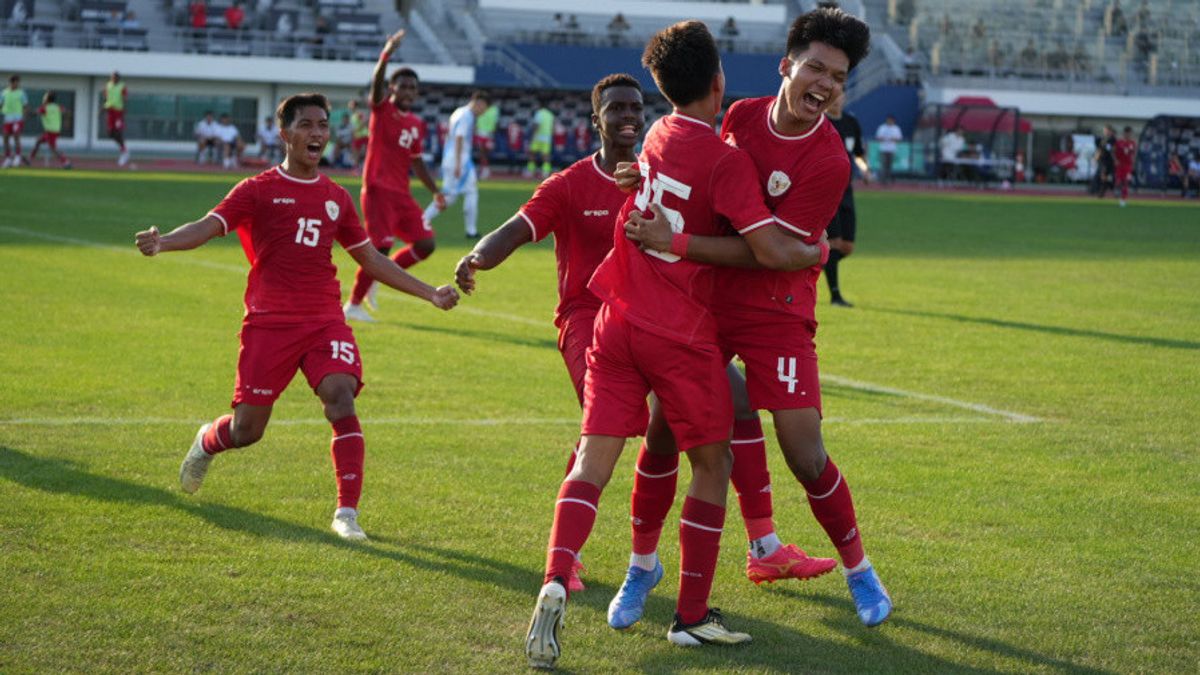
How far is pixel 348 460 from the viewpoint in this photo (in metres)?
6.54

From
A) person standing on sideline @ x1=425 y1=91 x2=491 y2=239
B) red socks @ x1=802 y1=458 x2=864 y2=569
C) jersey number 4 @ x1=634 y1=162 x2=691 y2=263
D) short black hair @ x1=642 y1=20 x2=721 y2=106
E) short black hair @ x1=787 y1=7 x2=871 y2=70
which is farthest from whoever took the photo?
person standing on sideline @ x1=425 y1=91 x2=491 y2=239

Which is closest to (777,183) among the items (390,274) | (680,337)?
(680,337)

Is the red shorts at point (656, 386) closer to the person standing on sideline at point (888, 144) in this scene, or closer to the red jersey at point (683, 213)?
the red jersey at point (683, 213)

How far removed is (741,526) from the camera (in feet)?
22.1

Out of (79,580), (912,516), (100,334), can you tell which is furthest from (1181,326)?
(79,580)

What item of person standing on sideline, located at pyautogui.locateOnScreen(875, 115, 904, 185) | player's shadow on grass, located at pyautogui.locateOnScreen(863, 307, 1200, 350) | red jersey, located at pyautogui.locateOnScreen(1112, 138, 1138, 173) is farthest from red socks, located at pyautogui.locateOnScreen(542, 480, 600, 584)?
person standing on sideline, located at pyautogui.locateOnScreen(875, 115, 904, 185)

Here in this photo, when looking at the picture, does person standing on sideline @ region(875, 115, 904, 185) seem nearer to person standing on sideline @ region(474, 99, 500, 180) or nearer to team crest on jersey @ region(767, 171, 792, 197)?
person standing on sideline @ region(474, 99, 500, 180)

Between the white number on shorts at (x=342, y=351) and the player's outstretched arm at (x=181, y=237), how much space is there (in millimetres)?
684

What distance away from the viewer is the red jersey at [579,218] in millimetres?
6043

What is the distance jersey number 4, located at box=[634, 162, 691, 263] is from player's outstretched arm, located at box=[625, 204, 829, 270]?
0.03 m

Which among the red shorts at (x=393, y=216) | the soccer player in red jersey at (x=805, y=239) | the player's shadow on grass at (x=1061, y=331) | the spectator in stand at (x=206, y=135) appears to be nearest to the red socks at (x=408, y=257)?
the red shorts at (x=393, y=216)

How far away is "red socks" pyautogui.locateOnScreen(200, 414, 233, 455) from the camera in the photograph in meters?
6.82

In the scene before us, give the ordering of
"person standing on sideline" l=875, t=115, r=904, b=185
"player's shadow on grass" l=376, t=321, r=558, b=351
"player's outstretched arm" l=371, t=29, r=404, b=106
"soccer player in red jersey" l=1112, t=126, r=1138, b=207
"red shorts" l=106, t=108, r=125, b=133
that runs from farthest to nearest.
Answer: "person standing on sideline" l=875, t=115, r=904, b=185 → "red shorts" l=106, t=108, r=125, b=133 → "soccer player in red jersey" l=1112, t=126, r=1138, b=207 → "player's shadow on grass" l=376, t=321, r=558, b=351 → "player's outstretched arm" l=371, t=29, r=404, b=106

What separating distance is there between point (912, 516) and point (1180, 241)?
20.0 meters
